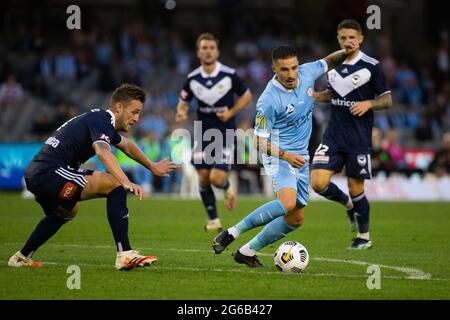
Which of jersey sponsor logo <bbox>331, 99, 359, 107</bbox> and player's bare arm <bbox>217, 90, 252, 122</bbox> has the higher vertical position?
jersey sponsor logo <bbox>331, 99, 359, 107</bbox>

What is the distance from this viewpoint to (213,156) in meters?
15.7

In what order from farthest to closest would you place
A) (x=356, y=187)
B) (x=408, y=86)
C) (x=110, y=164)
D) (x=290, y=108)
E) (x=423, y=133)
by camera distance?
1. (x=408, y=86)
2. (x=423, y=133)
3. (x=356, y=187)
4. (x=290, y=108)
5. (x=110, y=164)

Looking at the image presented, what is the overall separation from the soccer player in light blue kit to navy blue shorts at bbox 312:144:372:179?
2.39 meters

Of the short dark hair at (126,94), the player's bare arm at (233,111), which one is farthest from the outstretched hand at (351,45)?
the short dark hair at (126,94)

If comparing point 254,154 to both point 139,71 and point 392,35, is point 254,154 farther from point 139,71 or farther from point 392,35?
point 392,35

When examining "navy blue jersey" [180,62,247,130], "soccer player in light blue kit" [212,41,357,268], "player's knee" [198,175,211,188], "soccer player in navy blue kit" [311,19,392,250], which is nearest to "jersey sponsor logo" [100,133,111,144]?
"soccer player in light blue kit" [212,41,357,268]

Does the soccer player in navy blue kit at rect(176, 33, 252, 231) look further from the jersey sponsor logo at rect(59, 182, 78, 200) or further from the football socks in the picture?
the jersey sponsor logo at rect(59, 182, 78, 200)

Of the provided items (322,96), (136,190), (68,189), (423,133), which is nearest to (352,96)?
(322,96)

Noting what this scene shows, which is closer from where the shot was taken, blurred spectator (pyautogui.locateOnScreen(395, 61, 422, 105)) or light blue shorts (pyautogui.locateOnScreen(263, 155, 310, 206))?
light blue shorts (pyautogui.locateOnScreen(263, 155, 310, 206))

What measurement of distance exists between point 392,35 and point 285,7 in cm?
406

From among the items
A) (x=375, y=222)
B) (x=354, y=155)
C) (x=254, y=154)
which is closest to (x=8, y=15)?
(x=254, y=154)

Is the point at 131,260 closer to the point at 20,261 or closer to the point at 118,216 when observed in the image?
the point at 118,216

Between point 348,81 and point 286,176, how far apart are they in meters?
3.06

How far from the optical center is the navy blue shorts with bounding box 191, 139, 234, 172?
15.6 metres
